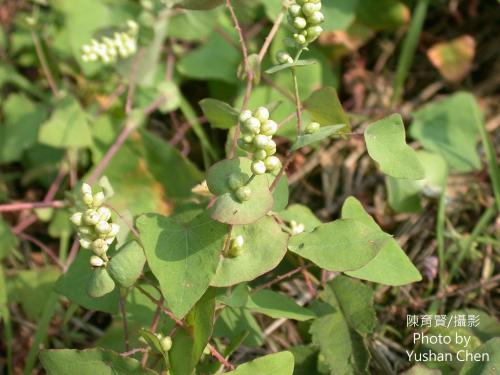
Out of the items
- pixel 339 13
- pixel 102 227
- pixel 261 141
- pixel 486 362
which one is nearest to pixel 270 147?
pixel 261 141

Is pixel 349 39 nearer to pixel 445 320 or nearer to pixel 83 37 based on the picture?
pixel 83 37

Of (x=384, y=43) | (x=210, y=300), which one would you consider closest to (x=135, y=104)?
(x=384, y=43)

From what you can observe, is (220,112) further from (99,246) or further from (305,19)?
(99,246)

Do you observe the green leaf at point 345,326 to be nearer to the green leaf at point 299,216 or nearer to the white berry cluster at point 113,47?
the green leaf at point 299,216

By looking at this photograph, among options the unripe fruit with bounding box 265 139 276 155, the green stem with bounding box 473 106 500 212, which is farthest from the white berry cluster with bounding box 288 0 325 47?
the green stem with bounding box 473 106 500 212

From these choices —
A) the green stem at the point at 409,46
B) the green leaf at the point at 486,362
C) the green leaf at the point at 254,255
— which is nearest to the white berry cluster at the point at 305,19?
the green leaf at the point at 254,255

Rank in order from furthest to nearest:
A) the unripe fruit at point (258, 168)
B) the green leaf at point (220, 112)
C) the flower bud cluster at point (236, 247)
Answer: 1. the green leaf at point (220, 112)
2. the flower bud cluster at point (236, 247)
3. the unripe fruit at point (258, 168)
